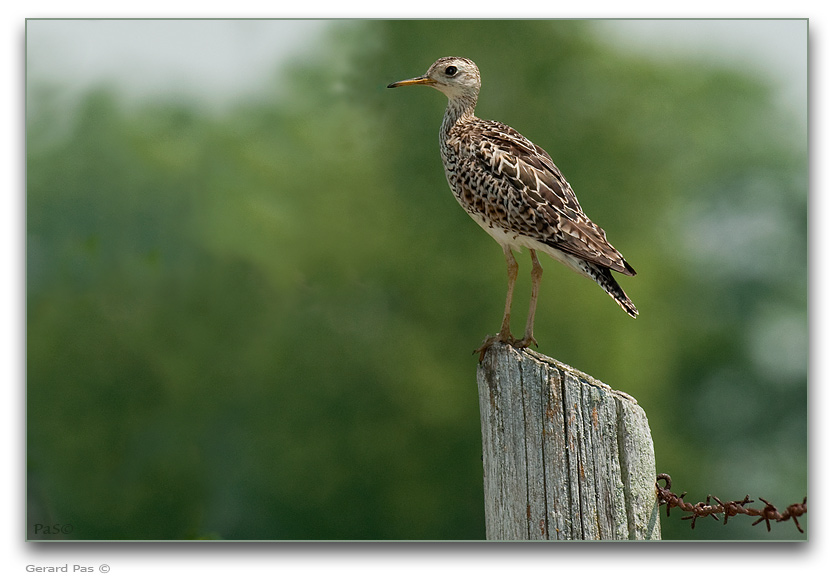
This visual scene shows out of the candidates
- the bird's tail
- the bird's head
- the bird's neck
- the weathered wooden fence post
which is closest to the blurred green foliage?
the bird's head

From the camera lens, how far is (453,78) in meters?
4.12

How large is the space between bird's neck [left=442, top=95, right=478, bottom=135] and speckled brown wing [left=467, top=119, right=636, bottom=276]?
20cm

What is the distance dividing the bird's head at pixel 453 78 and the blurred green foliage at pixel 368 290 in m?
0.24

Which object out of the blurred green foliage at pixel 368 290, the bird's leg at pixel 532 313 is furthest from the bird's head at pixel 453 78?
the bird's leg at pixel 532 313

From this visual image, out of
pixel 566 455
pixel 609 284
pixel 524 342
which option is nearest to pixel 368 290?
pixel 524 342

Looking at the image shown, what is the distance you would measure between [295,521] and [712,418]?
2.35m

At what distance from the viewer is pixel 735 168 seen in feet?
14.2

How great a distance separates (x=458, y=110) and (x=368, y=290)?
62.9 inches

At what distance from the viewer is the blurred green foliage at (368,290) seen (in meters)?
4.02

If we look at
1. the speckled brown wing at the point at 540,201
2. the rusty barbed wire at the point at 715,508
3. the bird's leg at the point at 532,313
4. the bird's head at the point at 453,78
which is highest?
the bird's head at the point at 453,78

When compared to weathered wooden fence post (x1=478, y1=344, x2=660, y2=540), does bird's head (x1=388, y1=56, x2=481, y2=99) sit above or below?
above

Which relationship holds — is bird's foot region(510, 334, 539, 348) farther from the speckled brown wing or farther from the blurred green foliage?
the blurred green foliage

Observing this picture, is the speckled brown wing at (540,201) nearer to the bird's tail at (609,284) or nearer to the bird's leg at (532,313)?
the bird's tail at (609,284)

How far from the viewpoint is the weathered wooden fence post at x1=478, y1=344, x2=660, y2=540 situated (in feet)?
8.91
